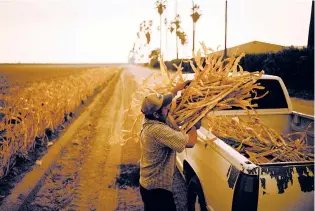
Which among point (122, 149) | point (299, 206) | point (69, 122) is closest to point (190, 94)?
point (299, 206)

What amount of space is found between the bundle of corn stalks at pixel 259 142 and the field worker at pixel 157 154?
732 mm

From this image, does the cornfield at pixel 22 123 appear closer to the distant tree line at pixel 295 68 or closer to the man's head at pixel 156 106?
the man's head at pixel 156 106

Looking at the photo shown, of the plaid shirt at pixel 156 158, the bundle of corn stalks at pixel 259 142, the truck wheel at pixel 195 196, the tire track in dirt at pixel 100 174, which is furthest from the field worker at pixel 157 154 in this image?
the tire track in dirt at pixel 100 174

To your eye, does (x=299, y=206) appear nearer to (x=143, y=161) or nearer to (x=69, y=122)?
(x=143, y=161)

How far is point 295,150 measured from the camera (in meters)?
3.99

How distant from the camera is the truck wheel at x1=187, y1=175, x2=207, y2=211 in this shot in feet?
12.3

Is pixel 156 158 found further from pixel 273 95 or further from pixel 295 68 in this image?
pixel 295 68

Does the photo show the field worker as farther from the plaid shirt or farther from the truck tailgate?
the truck tailgate

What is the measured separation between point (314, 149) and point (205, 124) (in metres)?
1.71

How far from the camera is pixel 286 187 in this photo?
2754 mm

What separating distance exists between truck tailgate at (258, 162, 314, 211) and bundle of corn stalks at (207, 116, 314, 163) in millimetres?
972

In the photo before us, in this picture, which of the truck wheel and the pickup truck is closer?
the pickup truck

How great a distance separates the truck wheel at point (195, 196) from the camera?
3.75 m

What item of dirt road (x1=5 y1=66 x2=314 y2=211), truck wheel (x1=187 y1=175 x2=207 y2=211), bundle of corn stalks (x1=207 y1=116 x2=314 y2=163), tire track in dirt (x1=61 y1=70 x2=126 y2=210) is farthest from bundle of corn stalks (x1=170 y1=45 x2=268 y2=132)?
tire track in dirt (x1=61 y1=70 x2=126 y2=210)
